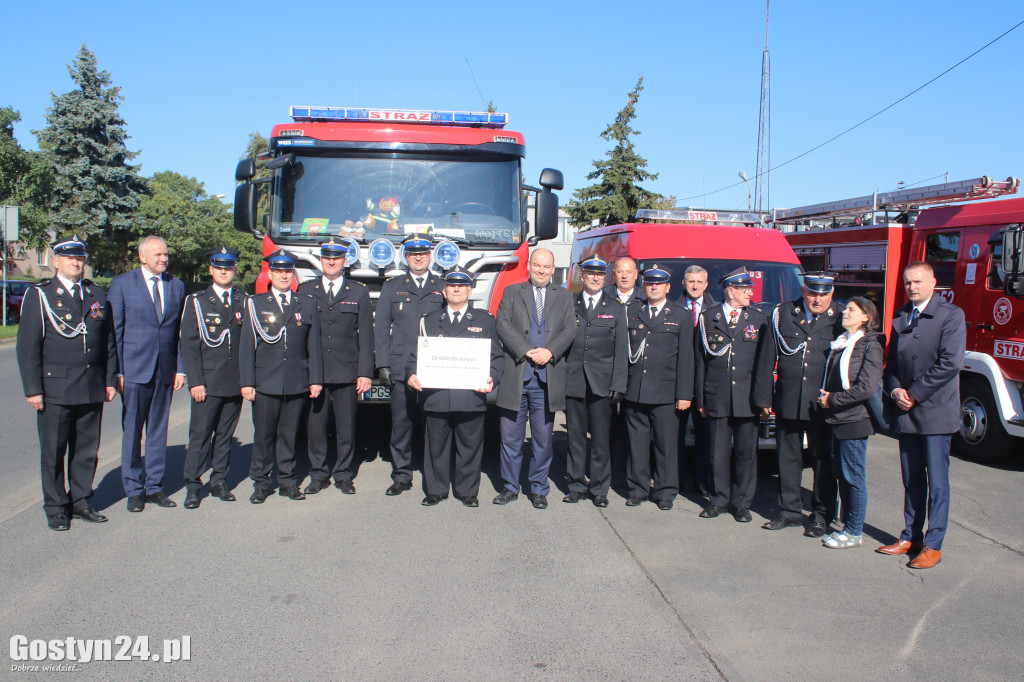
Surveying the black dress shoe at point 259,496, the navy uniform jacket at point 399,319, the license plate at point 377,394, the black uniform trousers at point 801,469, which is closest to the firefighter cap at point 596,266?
the navy uniform jacket at point 399,319

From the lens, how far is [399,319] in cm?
662

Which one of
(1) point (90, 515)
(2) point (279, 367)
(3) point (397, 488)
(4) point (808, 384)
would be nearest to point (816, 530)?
(4) point (808, 384)

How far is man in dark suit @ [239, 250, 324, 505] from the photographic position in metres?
6.21

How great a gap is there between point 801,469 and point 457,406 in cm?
272

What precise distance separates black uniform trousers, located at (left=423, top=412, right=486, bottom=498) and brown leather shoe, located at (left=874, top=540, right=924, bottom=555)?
10.1ft

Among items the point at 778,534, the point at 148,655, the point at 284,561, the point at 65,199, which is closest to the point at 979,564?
the point at 778,534

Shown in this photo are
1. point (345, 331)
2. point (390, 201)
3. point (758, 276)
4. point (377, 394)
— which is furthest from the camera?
point (758, 276)

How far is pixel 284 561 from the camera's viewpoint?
5000 mm

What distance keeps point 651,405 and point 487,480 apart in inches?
71.6

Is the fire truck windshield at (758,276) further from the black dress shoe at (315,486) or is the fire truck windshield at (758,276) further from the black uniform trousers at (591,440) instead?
the black dress shoe at (315,486)

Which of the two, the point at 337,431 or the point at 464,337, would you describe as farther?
the point at 337,431

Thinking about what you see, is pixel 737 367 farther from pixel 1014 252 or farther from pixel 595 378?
pixel 1014 252

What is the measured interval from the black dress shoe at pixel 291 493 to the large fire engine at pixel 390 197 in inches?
46.3

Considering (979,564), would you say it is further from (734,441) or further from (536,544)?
(536,544)
